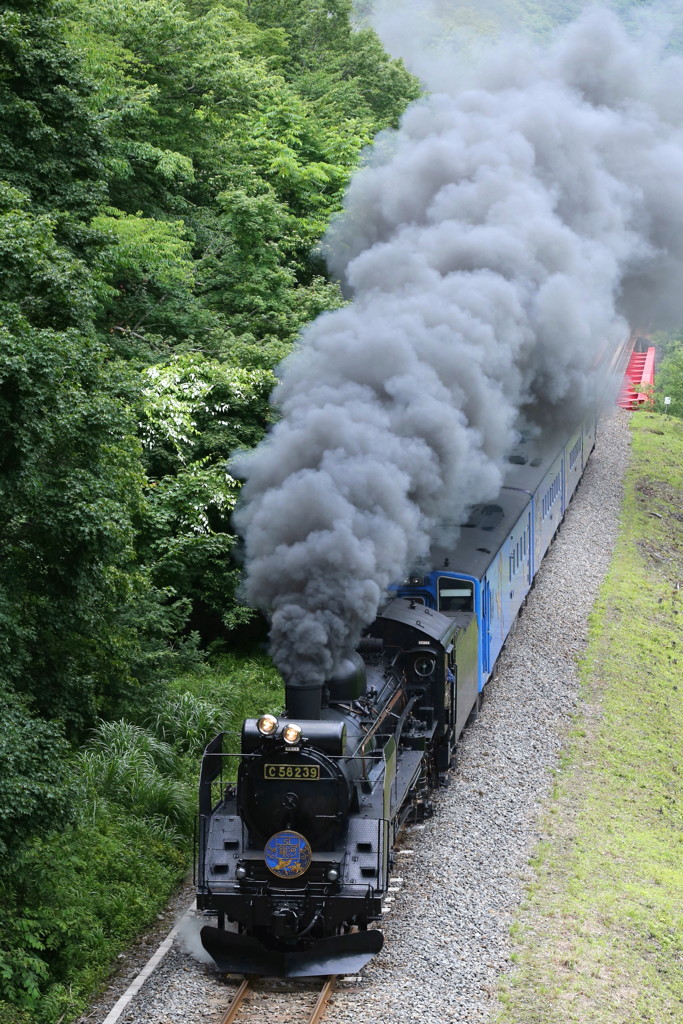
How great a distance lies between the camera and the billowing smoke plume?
966 centimetres

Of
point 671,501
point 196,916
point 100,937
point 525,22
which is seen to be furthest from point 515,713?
point 525,22

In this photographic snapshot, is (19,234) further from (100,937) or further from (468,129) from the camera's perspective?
(468,129)

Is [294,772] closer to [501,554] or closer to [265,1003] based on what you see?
[265,1003]

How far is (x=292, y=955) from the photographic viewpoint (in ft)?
28.1

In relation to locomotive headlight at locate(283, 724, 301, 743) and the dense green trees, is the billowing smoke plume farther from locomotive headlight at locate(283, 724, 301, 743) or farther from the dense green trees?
the dense green trees

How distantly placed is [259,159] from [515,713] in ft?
53.5

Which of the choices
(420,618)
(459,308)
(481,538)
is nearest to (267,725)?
(420,618)

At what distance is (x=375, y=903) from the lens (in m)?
8.36

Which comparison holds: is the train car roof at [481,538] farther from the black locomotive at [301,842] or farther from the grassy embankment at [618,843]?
the black locomotive at [301,842]

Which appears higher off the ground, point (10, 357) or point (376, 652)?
point (10, 357)

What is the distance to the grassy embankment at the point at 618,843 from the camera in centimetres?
851

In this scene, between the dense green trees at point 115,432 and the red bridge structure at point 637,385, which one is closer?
the dense green trees at point 115,432

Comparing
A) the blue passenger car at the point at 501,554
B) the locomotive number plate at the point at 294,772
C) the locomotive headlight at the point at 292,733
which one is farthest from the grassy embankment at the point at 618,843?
the locomotive headlight at the point at 292,733

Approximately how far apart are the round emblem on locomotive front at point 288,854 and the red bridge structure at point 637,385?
29589mm
